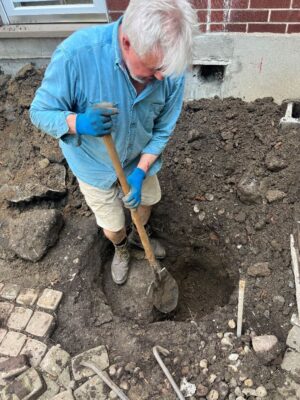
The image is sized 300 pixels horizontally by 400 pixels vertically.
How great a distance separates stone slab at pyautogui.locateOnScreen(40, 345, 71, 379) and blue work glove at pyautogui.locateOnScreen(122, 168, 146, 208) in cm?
109

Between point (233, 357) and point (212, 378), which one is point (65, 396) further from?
point (233, 357)

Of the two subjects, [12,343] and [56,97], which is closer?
[56,97]

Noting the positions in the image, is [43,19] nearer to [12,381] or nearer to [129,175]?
[129,175]

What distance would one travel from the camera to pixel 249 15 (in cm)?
346

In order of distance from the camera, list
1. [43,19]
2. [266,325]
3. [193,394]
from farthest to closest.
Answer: [43,19] → [266,325] → [193,394]

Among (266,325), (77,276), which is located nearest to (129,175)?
(77,276)

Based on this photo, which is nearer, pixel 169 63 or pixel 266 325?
pixel 169 63

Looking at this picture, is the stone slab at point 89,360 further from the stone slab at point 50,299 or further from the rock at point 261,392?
the rock at point 261,392

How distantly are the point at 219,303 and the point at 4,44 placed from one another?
11.5 ft

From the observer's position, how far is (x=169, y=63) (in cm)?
174

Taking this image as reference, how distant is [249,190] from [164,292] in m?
1.08

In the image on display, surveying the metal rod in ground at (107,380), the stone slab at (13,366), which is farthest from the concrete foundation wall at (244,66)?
the stone slab at (13,366)

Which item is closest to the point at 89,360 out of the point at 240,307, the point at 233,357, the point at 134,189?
the point at 233,357

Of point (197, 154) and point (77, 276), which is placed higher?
point (197, 154)
